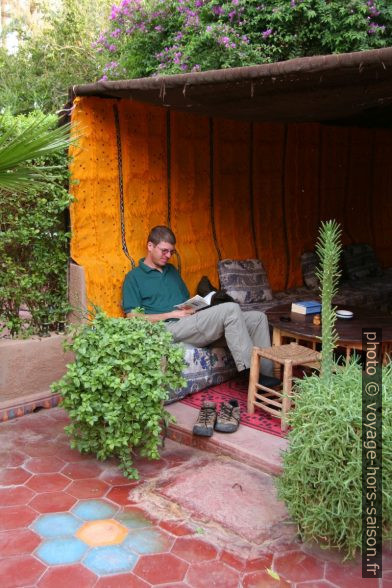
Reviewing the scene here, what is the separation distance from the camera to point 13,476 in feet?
10.3

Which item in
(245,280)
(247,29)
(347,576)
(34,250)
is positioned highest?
(247,29)

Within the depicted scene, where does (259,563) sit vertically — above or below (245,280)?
below

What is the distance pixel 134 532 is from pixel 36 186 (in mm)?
2156

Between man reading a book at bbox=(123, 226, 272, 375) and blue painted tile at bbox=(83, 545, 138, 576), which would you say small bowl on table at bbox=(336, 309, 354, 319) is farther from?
blue painted tile at bbox=(83, 545, 138, 576)

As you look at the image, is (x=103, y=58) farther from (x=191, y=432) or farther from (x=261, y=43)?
(x=191, y=432)

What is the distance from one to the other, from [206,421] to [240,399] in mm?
670

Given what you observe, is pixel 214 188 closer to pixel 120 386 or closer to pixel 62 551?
pixel 120 386

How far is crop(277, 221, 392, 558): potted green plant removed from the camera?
2.20 m

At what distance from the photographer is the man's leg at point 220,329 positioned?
401 centimetres

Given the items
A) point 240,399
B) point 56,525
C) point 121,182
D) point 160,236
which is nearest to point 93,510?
point 56,525

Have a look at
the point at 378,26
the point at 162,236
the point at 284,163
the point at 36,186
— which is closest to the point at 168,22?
the point at 378,26

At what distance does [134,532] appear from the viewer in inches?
104

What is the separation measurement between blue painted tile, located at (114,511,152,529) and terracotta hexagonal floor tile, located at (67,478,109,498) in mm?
248

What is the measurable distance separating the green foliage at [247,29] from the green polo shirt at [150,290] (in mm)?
5375
